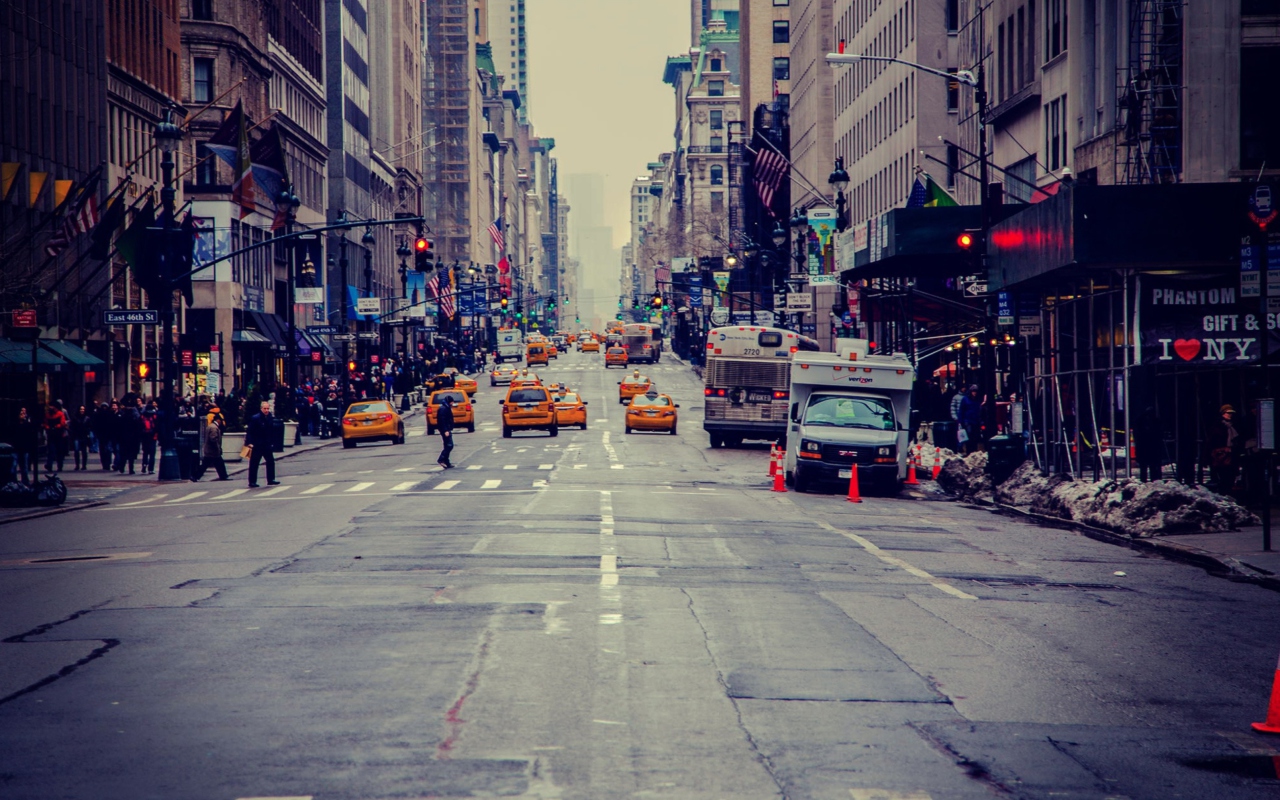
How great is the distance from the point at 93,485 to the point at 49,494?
623cm

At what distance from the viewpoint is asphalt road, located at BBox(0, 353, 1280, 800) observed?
311 inches

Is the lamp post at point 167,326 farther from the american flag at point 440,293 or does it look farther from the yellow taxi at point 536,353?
the yellow taxi at point 536,353

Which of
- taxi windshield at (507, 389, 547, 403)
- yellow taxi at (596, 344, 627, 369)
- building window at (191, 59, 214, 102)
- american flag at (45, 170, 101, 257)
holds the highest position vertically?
building window at (191, 59, 214, 102)

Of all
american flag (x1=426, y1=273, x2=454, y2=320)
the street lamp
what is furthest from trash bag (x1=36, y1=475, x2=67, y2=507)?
american flag (x1=426, y1=273, x2=454, y2=320)

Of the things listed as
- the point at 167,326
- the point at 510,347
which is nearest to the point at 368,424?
the point at 167,326

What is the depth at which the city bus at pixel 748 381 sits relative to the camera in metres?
44.8

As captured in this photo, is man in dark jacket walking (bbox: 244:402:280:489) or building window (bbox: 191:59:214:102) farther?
building window (bbox: 191:59:214:102)

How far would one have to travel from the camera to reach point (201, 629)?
41.0 ft

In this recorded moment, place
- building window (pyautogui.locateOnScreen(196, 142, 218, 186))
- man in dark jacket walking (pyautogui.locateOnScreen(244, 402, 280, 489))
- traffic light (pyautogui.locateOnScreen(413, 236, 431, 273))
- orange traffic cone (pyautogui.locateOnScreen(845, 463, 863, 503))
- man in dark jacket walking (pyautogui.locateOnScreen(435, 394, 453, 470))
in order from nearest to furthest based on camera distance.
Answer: orange traffic cone (pyautogui.locateOnScreen(845, 463, 863, 503)), man in dark jacket walking (pyautogui.locateOnScreen(244, 402, 280, 489)), man in dark jacket walking (pyautogui.locateOnScreen(435, 394, 453, 470)), traffic light (pyautogui.locateOnScreen(413, 236, 431, 273)), building window (pyautogui.locateOnScreen(196, 142, 218, 186))

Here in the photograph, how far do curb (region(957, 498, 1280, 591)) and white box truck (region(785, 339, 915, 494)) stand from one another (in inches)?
153

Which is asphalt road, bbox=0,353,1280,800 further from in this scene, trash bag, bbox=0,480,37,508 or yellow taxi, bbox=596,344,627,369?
yellow taxi, bbox=596,344,627,369

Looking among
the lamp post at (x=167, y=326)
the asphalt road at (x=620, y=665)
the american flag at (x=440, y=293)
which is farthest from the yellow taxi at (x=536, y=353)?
the asphalt road at (x=620, y=665)

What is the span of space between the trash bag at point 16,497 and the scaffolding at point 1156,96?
82.5 feet

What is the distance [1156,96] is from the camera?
113 ft
